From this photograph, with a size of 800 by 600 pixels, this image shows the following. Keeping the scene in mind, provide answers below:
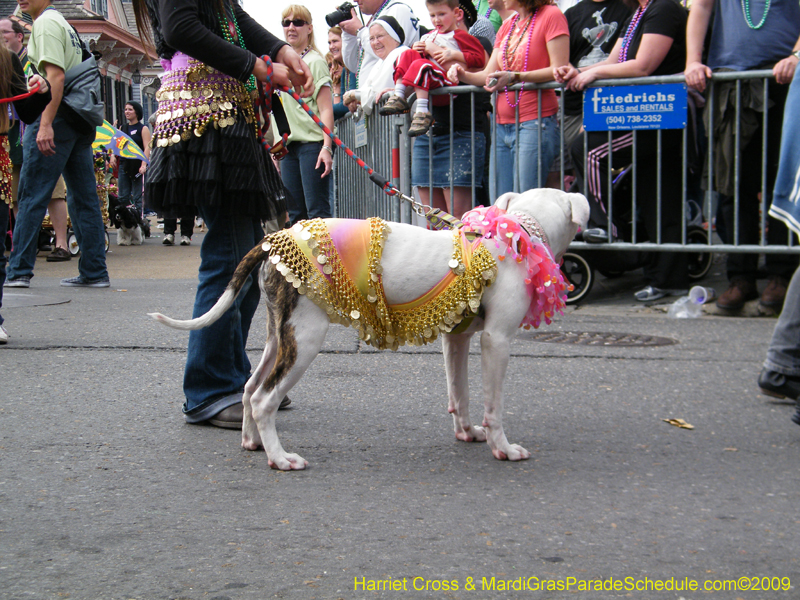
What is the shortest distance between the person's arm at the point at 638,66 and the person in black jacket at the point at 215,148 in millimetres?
3339

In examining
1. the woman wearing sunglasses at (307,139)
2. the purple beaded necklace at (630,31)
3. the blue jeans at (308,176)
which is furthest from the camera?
the blue jeans at (308,176)

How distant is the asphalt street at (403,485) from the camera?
236 cm

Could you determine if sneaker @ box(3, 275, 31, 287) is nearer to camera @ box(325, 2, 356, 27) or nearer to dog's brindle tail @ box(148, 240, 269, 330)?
camera @ box(325, 2, 356, 27)

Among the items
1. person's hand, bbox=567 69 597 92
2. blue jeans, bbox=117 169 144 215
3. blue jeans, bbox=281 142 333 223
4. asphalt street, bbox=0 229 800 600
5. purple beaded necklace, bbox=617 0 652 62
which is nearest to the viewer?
asphalt street, bbox=0 229 800 600

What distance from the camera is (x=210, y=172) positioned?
3.58 m

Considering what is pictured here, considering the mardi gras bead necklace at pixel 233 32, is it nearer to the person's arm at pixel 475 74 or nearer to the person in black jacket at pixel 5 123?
the person in black jacket at pixel 5 123

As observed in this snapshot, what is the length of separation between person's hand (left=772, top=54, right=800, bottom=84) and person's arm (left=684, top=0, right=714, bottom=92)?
46 cm

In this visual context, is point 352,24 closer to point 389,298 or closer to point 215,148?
point 215,148

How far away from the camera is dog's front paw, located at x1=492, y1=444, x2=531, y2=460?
3346mm

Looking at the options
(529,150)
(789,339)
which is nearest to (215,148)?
(789,339)

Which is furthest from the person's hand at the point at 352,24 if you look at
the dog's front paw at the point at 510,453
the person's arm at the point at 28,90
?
the dog's front paw at the point at 510,453

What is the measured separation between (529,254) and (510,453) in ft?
2.49

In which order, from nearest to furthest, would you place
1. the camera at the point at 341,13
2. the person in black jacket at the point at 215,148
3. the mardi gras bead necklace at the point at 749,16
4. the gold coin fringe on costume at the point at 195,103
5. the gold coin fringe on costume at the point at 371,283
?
the gold coin fringe on costume at the point at 371,283 → the person in black jacket at the point at 215,148 → the gold coin fringe on costume at the point at 195,103 → the mardi gras bead necklace at the point at 749,16 → the camera at the point at 341,13

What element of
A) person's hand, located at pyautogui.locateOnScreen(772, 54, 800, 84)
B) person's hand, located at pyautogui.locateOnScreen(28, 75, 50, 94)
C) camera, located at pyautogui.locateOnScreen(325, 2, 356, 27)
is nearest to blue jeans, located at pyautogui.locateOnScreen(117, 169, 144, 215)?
camera, located at pyautogui.locateOnScreen(325, 2, 356, 27)
